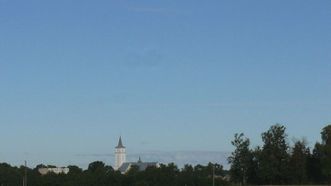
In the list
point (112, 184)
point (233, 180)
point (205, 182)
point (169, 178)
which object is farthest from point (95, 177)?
point (233, 180)

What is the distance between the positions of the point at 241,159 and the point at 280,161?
24.6ft

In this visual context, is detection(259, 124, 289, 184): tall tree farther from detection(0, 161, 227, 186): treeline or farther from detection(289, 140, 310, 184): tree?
detection(0, 161, 227, 186): treeline

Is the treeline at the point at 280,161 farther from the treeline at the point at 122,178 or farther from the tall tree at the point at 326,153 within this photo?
the treeline at the point at 122,178

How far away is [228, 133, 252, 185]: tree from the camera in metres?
113

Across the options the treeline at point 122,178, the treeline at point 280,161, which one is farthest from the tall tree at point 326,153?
the treeline at point 122,178

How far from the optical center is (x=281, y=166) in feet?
357

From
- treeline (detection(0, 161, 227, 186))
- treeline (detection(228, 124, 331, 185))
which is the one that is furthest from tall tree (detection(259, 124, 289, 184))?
treeline (detection(0, 161, 227, 186))

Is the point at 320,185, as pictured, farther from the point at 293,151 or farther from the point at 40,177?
the point at 40,177

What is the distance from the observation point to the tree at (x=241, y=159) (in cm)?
11331

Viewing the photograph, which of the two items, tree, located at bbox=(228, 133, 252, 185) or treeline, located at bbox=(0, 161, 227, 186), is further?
treeline, located at bbox=(0, 161, 227, 186)

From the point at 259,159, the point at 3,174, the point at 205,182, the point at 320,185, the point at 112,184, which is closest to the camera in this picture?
the point at 320,185

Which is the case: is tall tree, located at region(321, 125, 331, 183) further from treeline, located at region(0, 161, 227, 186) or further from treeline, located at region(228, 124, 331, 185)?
treeline, located at region(0, 161, 227, 186)

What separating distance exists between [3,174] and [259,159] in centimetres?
8331

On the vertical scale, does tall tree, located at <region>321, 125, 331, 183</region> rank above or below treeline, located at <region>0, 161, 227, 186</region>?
above
